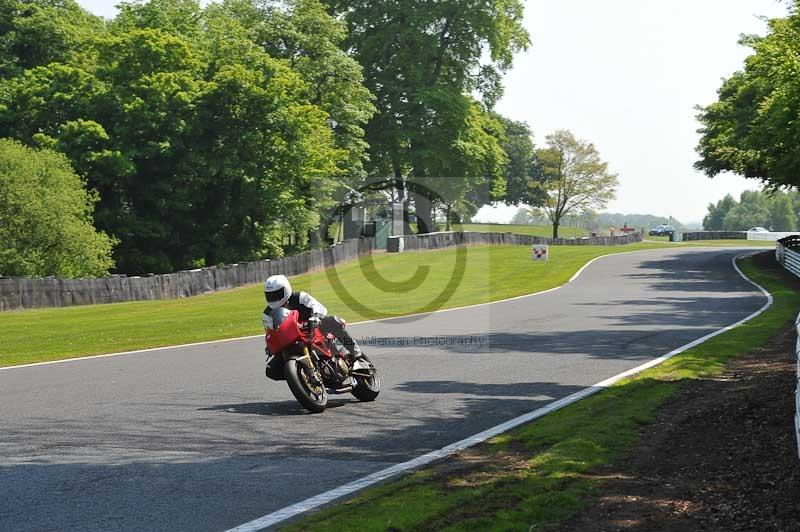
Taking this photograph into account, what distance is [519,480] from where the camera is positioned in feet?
25.0

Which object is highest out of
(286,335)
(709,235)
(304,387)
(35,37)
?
(35,37)

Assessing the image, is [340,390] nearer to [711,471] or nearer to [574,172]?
[711,471]

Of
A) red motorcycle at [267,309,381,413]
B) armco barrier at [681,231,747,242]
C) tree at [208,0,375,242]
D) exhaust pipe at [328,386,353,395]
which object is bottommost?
exhaust pipe at [328,386,353,395]

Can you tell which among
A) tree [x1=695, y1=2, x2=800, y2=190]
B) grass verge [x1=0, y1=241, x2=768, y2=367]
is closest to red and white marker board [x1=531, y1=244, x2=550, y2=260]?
grass verge [x1=0, y1=241, x2=768, y2=367]

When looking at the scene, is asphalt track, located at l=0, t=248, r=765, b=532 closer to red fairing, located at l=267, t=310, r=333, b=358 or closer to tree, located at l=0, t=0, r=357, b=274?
red fairing, located at l=267, t=310, r=333, b=358

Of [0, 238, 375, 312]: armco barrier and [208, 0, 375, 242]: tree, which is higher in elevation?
[208, 0, 375, 242]: tree

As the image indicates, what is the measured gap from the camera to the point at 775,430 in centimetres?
894

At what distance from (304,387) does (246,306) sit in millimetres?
22995

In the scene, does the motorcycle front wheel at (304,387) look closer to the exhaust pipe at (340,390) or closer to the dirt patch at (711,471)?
the exhaust pipe at (340,390)

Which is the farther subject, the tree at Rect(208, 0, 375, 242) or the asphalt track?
the tree at Rect(208, 0, 375, 242)

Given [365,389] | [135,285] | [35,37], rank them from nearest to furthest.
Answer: [365,389] → [135,285] → [35,37]

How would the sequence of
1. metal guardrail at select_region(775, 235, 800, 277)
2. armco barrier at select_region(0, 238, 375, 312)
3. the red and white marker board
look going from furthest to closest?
the red and white marker board
metal guardrail at select_region(775, 235, 800, 277)
armco barrier at select_region(0, 238, 375, 312)

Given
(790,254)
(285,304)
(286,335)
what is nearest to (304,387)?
(286,335)

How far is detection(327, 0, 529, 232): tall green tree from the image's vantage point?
63.8 meters
